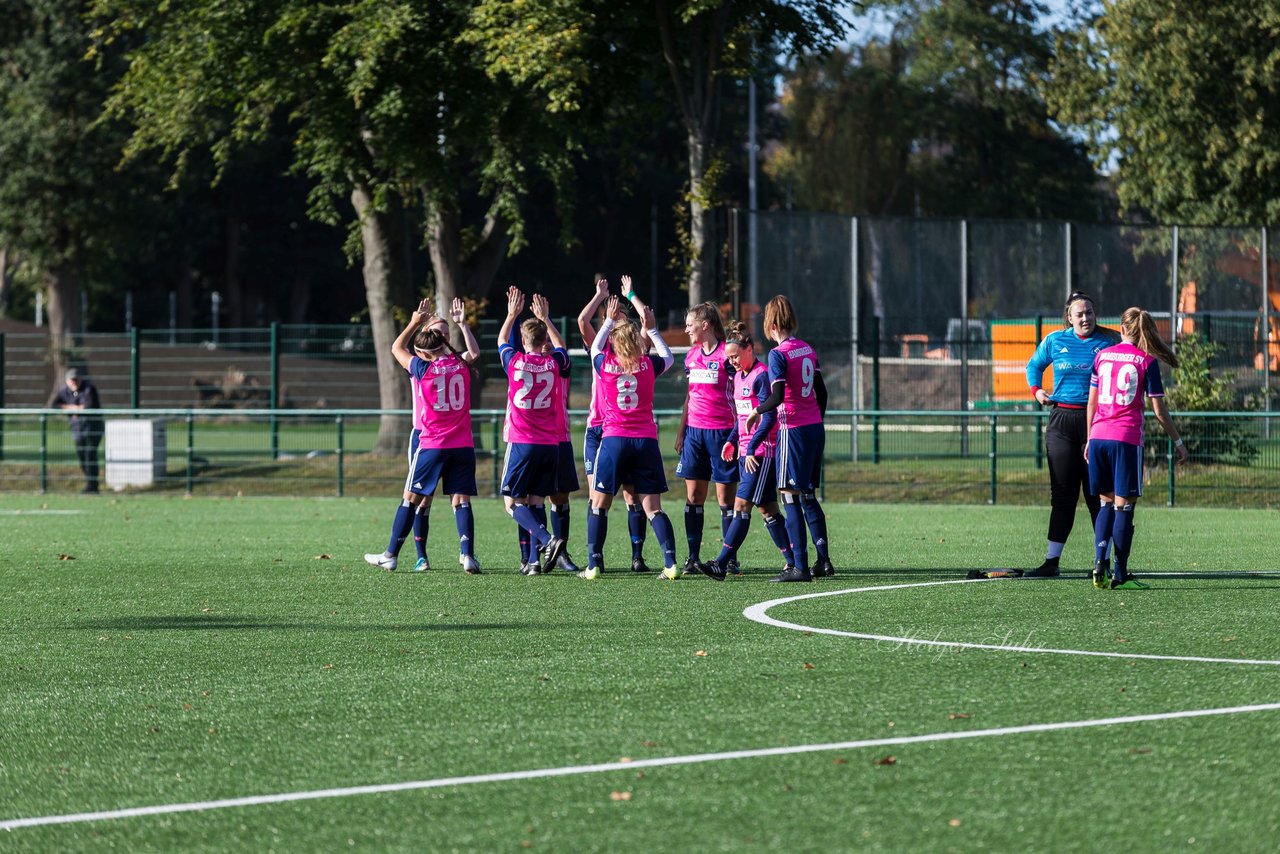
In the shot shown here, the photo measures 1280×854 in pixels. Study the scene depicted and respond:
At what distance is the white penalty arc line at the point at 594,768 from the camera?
5168 mm

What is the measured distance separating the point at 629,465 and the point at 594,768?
6171 millimetres

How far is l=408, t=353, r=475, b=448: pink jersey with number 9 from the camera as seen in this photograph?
12.1m

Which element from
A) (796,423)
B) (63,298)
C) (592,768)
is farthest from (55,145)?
(592,768)

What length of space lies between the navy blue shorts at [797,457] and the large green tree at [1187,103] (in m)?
27.4

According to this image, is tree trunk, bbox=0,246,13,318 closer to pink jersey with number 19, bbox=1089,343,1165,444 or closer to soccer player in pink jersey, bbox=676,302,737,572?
soccer player in pink jersey, bbox=676,302,737,572

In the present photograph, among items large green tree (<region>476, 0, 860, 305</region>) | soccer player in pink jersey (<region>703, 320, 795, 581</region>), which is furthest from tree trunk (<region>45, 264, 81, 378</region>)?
soccer player in pink jersey (<region>703, 320, 795, 581</region>)

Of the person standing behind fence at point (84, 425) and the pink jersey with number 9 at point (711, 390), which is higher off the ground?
the pink jersey with number 9 at point (711, 390)

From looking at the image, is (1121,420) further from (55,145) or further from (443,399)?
(55,145)

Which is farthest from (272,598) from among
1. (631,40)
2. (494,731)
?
(631,40)

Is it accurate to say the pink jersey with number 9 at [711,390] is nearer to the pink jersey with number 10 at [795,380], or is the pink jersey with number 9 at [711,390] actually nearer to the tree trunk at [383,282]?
the pink jersey with number 10 at [795,380]

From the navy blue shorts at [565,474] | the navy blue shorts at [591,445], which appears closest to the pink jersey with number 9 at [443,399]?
the navy blue shorts at [565,474]

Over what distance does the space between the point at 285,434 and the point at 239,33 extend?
249 inches

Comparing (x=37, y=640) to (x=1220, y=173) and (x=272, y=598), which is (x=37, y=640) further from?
(x=1220, y=173)

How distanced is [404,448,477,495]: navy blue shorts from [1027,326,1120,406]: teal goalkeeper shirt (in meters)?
4.02
